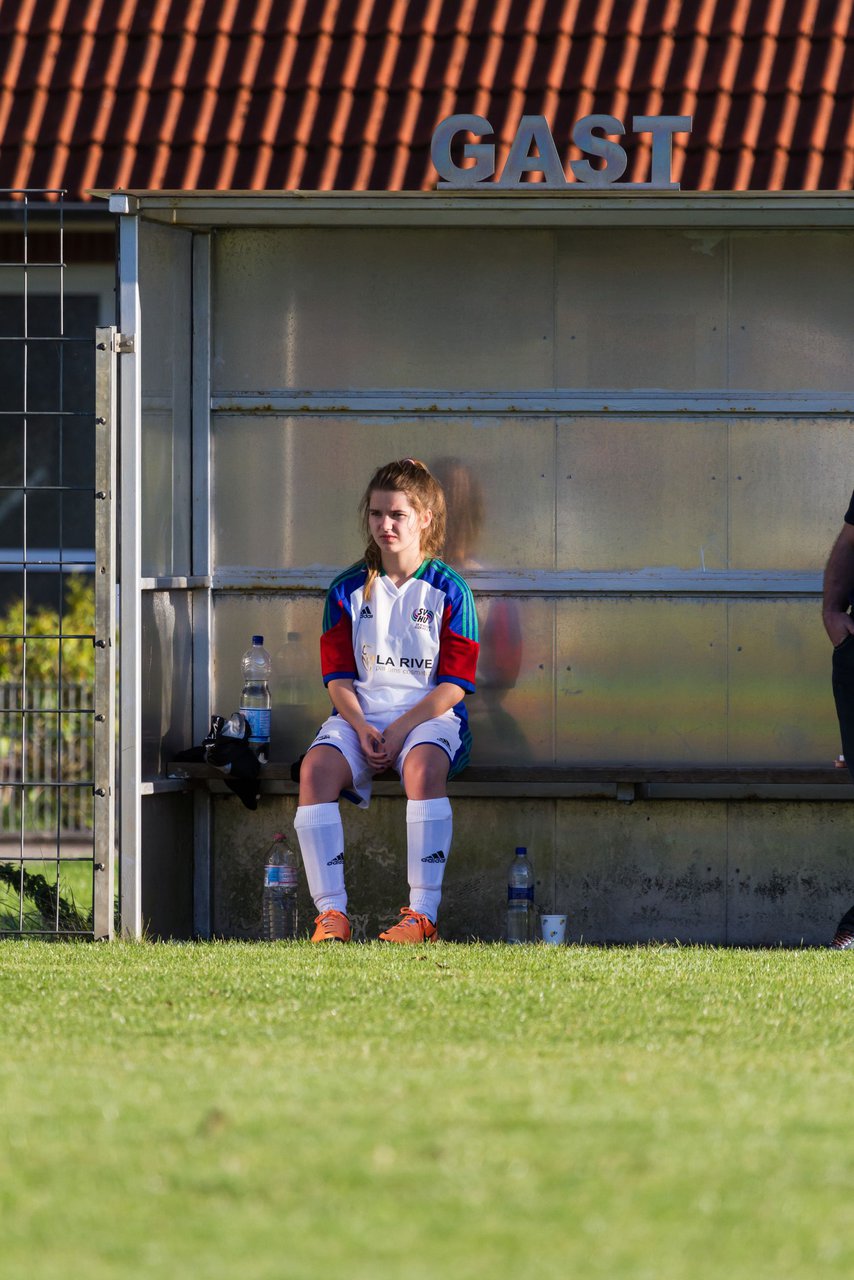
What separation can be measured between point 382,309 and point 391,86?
3.16 metres

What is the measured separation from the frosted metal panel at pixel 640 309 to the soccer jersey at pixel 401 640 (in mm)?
1113

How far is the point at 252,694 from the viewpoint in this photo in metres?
8.11

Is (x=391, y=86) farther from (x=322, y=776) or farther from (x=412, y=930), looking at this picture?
(x=412, y=930)

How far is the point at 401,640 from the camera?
7.57 meters

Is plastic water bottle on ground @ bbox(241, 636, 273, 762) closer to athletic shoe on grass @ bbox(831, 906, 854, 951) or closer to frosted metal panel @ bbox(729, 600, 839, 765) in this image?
frosted metal panel @ bbox(729, 600, 839, 765)

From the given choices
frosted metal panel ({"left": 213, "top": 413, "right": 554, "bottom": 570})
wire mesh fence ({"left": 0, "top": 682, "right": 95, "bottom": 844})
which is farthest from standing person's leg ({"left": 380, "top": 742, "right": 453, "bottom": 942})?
wire mesh fence ({"left": 0, "top": 682, "right": 95, "bottom": 844})

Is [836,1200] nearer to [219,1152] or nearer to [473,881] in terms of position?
[219,1152]

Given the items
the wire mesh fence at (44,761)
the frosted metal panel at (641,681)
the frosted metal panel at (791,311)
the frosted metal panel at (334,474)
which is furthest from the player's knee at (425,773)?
the wire mesh fence at (44,761)

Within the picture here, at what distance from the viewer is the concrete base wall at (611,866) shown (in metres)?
7.99

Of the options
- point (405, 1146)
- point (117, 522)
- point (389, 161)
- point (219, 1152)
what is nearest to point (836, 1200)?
point (405, 1146)

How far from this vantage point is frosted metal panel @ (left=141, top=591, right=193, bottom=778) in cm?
771

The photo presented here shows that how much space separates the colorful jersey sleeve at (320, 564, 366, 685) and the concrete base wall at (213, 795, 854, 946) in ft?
2.45

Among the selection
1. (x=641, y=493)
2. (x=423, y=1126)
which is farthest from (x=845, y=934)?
(x=423, y=1126)

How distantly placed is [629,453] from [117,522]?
2.01m
